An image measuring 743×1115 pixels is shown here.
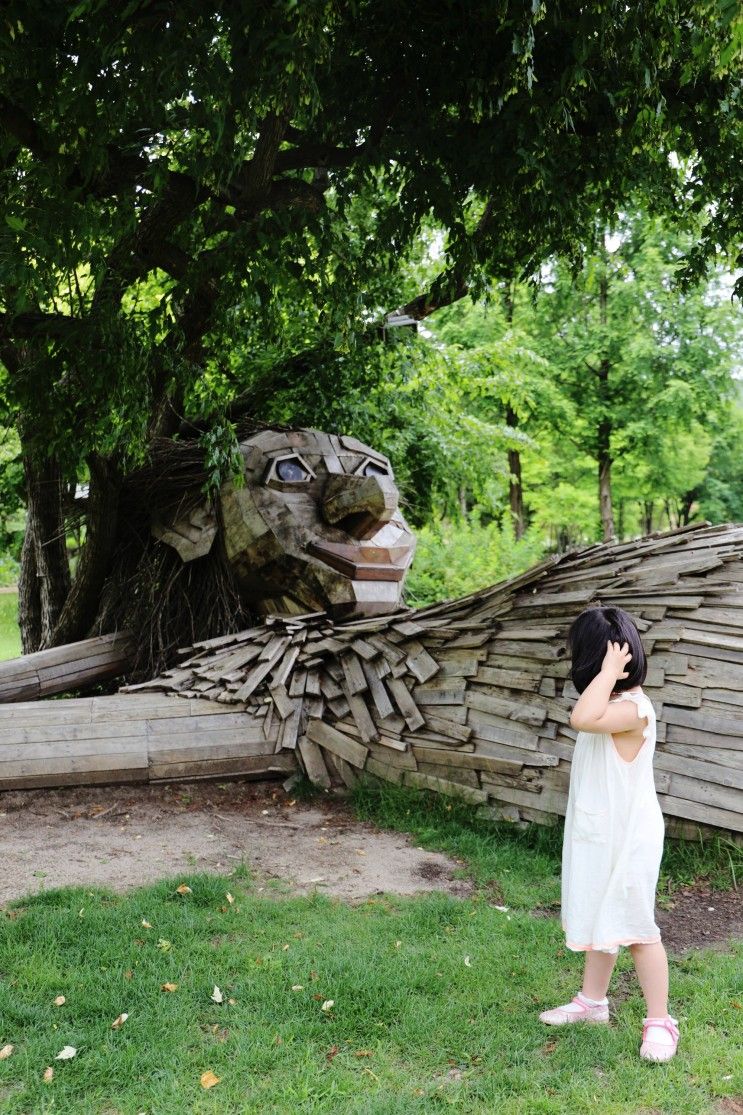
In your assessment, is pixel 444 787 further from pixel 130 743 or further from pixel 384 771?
pixel 130 743

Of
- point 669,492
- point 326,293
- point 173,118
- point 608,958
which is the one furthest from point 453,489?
point 669,492

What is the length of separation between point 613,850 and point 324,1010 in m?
1.40

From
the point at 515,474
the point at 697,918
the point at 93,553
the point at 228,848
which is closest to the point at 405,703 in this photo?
the point at 228,848

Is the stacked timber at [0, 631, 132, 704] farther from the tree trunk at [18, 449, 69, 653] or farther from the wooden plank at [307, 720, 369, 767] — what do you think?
the wooden plank at [307, 720, 369, 767]

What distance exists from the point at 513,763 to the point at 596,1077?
2.67 m

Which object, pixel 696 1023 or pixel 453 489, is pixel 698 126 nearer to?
pixel 696 1023

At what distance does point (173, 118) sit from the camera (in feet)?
17.0

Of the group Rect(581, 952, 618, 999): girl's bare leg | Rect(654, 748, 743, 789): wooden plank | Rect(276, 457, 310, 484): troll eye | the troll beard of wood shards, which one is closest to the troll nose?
the troll beard of wood shards

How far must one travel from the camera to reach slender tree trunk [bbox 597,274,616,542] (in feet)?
72.2

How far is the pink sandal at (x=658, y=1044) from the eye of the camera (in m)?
3.67

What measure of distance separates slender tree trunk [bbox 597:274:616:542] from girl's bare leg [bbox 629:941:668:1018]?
18.4 m

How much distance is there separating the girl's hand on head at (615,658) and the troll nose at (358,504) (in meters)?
4.17

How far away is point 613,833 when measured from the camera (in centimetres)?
381

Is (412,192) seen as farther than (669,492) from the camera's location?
No
